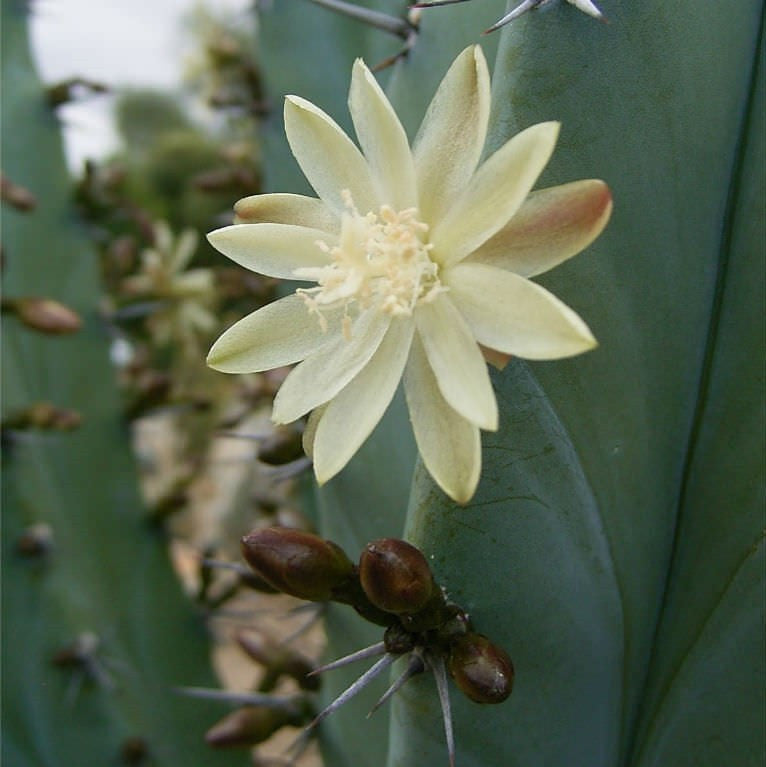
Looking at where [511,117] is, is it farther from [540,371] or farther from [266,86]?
[266,86]

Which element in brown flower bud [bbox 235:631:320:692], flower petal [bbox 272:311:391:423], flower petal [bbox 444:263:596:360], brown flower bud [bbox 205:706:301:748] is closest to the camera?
flower petal [bbox 444:263:596:360]

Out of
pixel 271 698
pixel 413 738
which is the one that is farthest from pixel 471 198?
pixel 271 698

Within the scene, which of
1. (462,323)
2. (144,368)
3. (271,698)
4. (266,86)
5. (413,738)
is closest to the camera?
(462,323)

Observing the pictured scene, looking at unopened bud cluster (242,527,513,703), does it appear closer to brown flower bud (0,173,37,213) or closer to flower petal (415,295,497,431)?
flower petal (415,295,497,431)

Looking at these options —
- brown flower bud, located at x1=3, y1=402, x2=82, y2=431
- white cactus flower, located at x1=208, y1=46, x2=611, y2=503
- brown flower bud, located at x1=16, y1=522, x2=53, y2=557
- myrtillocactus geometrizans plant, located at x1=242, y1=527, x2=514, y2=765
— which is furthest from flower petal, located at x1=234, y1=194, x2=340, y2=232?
brown flower bud, located at x1=16, y1=522, x2=53, y2=557

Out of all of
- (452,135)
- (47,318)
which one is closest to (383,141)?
(452,135)

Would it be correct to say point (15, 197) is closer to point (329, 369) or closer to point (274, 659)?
point (274, 659)

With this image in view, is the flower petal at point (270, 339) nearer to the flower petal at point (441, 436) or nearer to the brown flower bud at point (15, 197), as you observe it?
the flower petal at point (441, 436)
